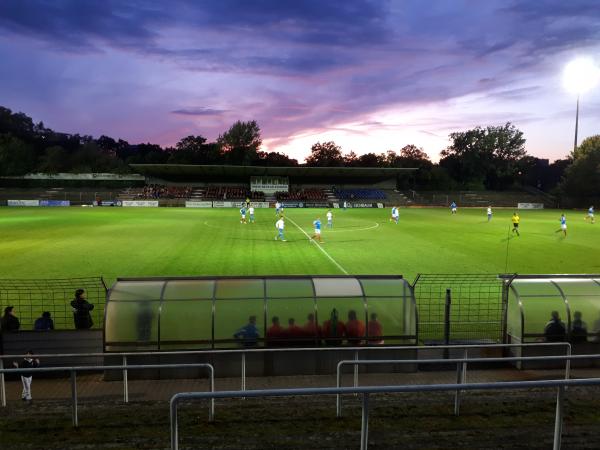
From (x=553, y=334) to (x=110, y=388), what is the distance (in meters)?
10.5

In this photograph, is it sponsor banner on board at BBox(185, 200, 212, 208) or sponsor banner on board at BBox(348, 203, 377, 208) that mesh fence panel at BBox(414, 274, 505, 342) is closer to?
sponsor banner on board at BBox(348, 203, 377, 208)

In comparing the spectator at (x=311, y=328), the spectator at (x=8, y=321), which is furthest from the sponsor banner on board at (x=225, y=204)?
the spectator at (x=311, y=328)

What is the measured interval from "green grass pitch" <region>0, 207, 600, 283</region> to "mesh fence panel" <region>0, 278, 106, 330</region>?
1.85m

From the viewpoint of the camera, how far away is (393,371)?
10617mm

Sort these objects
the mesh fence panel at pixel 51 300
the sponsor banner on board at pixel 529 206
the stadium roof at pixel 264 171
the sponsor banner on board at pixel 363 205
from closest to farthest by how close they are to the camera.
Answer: the mesh fence panel at pixel 51 300, the sponsor banner on board at pixel 363 205, the stadium roof at pixel 264 171, the sponsor banner on board at pixel 529 206

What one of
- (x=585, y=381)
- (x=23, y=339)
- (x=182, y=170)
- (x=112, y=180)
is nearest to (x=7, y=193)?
(x=112, y=180)

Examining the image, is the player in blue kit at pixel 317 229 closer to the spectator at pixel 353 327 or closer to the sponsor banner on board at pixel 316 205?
the spectator at pixel 353 327

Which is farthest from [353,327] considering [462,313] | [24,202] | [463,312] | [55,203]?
[24,202]

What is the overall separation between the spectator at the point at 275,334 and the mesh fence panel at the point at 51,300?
5.78 m

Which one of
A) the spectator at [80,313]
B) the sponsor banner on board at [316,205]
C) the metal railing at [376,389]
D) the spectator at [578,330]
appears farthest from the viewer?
the sponsor banner on board at [316,205]

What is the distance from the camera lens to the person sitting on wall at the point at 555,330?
11.0m

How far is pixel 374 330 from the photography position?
418 inches

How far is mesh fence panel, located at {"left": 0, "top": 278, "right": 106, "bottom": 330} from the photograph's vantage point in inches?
563

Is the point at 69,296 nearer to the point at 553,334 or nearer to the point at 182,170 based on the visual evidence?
the point at 553,334
